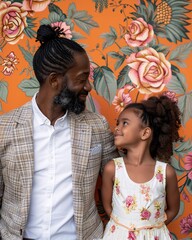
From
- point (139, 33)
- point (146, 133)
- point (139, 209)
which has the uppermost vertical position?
point (139, 33)

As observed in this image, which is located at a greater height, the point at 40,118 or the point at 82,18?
the point at 82,18

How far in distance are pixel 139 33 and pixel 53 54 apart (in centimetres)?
58

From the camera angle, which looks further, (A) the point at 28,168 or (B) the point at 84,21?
(B) the point at 84,21

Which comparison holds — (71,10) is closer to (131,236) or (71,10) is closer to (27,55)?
(27,55)

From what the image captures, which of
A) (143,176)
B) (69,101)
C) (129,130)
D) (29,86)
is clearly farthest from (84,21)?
(143,176)

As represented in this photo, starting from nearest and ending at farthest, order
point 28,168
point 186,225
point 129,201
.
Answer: point 28,168 → point 129,201 → point 186,225

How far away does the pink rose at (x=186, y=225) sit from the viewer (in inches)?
88.5

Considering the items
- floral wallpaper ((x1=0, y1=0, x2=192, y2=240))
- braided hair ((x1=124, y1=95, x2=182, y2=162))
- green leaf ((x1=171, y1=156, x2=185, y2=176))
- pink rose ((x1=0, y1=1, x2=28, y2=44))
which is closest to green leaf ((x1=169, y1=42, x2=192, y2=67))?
floral wallpaper ((x1=0, y1=0, x2=192, y2=240))

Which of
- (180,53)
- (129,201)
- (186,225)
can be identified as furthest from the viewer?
(186,225)

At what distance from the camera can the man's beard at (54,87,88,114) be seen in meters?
1.81

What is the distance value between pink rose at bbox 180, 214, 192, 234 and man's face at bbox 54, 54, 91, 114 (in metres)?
0.97

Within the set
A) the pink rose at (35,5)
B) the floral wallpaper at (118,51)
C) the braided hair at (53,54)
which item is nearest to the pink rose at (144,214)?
the floral wallpaper at (118,51)

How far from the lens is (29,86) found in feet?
7.33

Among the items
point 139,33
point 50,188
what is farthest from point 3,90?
point 139,33
